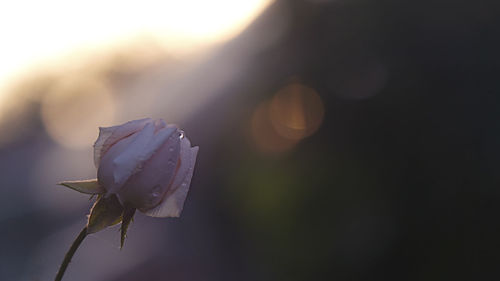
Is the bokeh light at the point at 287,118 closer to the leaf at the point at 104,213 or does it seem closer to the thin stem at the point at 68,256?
the leaf at the point at 104,213

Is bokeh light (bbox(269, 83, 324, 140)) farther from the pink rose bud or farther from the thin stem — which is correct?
the thin stem

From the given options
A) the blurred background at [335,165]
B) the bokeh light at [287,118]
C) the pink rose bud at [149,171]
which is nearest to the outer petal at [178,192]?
the pink rose bud at [149,171]

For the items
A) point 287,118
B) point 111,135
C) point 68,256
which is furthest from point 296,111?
point 68,256

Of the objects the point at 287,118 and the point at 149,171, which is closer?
the point at 149,171

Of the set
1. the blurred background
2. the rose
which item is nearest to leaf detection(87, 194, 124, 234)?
the rose

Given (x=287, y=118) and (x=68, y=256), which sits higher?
(x=68, y=256)

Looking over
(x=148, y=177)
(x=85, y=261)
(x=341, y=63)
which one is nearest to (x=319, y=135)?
(x=341, y=63)

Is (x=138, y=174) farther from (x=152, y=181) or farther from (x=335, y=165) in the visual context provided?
(x=335, y=165)
